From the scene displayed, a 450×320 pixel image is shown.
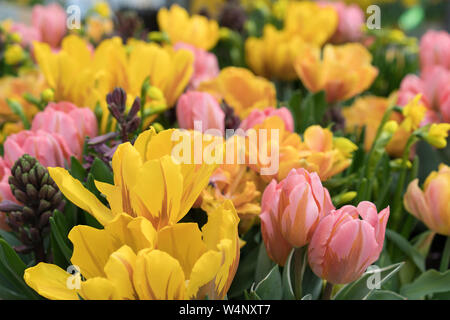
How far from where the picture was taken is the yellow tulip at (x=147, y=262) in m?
0.30

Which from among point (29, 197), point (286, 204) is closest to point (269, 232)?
point (286, 204)

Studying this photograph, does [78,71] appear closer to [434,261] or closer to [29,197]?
[29,197]

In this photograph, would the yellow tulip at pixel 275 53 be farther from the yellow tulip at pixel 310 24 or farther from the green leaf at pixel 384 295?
the green leaf at pixel 384 295

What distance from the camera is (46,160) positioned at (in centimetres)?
48

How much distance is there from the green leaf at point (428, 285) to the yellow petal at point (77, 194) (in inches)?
12.0

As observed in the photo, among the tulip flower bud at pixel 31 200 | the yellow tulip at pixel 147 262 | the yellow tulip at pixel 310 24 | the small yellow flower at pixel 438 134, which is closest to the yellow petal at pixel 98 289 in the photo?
the yellow tulip at pixel 147 262

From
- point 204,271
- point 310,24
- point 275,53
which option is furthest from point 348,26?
point 204,271

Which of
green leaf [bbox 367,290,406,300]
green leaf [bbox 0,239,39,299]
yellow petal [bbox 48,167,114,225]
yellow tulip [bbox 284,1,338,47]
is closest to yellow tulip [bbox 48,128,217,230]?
yellow petal [bbox 48,167,114,225]

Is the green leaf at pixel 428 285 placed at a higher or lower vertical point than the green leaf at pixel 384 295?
lower

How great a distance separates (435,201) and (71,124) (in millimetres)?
359

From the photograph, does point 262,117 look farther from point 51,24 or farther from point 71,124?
point 51,24

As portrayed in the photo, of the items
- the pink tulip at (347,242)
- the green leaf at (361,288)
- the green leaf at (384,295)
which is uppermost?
the pink tulip at (347,242)

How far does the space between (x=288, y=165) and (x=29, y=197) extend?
8.5 inches

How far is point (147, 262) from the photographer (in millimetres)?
300
